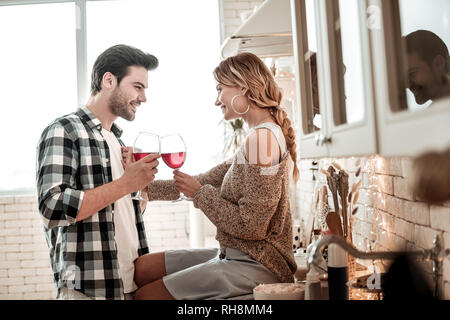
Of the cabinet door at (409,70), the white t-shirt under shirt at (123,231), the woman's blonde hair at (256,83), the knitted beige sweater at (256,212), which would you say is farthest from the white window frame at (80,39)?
the cabinet door at (409,70)

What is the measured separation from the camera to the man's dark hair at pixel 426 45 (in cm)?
56

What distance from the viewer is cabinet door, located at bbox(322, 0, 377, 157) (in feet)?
2.24

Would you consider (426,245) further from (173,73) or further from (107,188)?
(173,73)

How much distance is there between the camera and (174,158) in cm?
141

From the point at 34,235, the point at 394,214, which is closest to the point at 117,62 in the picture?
the point at 394,214

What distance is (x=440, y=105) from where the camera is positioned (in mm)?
470

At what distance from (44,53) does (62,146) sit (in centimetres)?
239

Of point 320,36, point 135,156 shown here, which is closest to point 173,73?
point 135,156

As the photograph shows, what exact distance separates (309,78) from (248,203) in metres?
0.35

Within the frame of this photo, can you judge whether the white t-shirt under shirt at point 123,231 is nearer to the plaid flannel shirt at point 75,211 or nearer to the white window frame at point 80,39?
the plaid flannel shirt at point 75,211

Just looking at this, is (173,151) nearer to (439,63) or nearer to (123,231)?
(123,231)

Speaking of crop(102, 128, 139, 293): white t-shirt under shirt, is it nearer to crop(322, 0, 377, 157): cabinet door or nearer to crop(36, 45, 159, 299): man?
crop(36, 45, 159, 299): man

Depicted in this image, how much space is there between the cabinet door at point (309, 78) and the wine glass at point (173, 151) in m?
0.39

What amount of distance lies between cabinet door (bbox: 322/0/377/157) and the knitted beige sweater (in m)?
0.33
